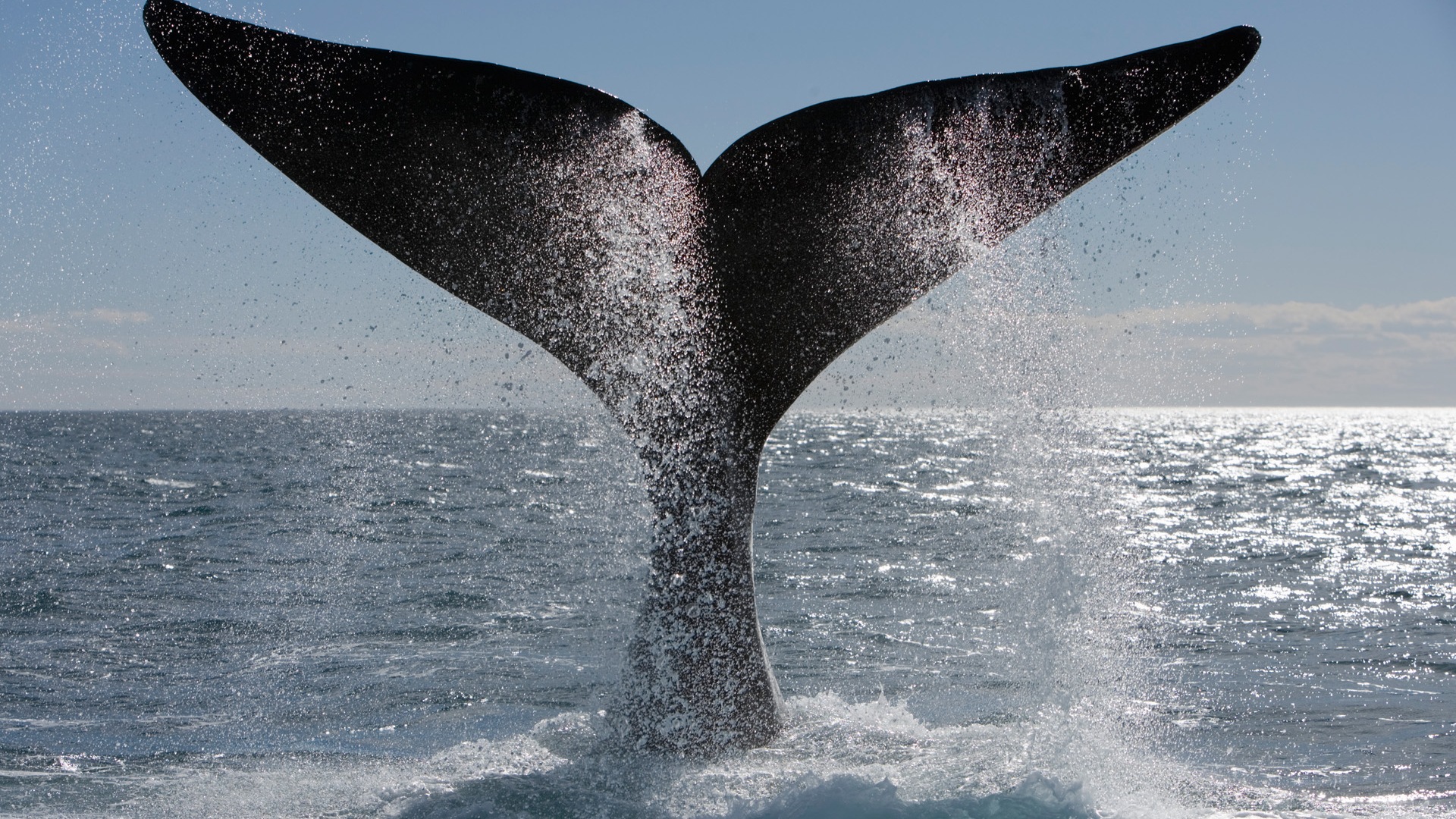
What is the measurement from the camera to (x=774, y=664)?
8656mm

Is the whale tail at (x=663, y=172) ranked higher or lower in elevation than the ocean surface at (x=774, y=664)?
higher

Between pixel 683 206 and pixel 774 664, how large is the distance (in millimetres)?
5013

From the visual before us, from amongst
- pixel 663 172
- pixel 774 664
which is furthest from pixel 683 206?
pixel 774 664

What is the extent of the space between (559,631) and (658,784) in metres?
5.21

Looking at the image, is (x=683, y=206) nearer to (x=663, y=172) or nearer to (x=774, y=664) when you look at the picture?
(x=663, y=172)

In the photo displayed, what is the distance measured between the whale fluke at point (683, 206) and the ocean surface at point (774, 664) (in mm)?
1223

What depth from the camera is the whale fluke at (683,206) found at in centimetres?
399

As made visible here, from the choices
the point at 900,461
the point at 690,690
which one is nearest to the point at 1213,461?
the point at 900,461

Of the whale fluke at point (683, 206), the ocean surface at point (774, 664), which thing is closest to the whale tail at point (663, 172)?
the whale fluke at point (683, 206)

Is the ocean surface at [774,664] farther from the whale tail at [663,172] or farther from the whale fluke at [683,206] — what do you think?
the whale tail at [663,172]

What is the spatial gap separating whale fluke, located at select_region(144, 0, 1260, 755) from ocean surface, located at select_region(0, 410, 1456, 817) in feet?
4.01

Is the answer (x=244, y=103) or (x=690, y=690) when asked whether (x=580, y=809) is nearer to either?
(x=690, y=690)

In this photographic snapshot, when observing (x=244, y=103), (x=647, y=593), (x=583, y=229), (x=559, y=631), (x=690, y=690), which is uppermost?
(x=244, y=103)

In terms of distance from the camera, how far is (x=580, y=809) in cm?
468
